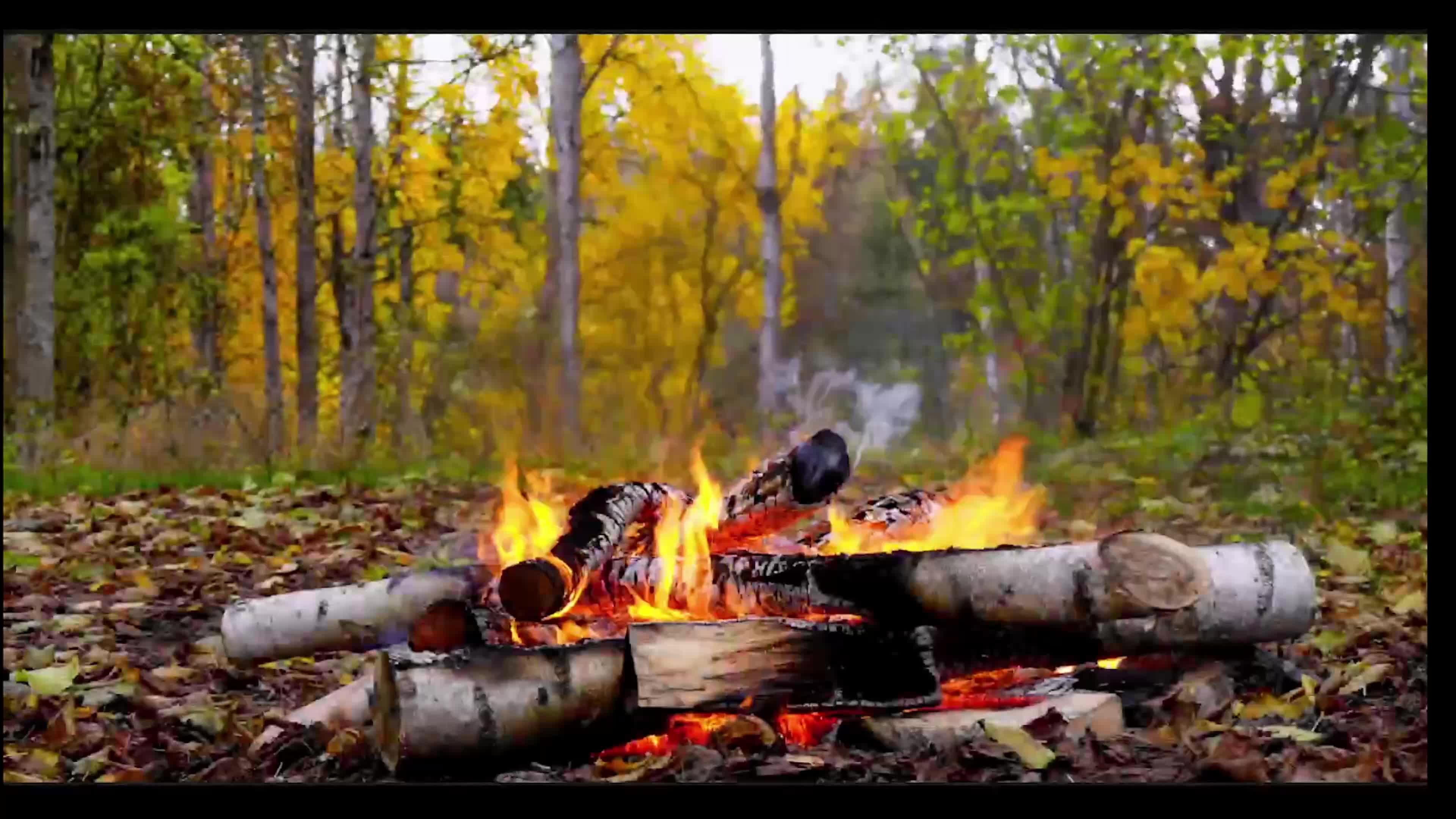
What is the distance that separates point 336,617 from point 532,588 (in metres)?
0.64

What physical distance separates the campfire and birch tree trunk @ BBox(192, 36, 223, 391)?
583cm

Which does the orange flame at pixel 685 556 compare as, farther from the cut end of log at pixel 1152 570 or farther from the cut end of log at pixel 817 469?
the cut end of log at pixel 1152 570

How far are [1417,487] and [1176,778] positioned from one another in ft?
13.1

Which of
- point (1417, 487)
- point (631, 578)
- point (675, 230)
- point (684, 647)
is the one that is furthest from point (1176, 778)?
point (675, 230)

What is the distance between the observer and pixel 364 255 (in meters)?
9.09

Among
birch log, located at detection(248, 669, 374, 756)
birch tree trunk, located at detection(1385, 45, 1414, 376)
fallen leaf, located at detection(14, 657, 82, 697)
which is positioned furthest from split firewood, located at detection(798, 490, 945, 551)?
birch tree trunk, located at detection(1385, 45, 1414, 376)

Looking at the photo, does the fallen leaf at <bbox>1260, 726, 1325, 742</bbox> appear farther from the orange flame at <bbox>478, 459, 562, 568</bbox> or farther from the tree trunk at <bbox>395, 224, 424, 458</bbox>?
the tree trunk at <bbox>395, 224, 424, 458</bbox>

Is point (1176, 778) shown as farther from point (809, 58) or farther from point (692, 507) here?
point (809, 58)

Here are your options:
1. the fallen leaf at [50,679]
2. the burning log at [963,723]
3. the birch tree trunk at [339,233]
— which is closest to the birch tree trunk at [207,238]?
the birch tree trunk at [339,233]

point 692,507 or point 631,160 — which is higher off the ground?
→ point 631,160

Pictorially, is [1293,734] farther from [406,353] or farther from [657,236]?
[657,236]

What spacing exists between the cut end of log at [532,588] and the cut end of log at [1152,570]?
120cm

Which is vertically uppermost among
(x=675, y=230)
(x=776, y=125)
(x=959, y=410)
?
(x=776, y=125)

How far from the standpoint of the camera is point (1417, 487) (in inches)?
242
